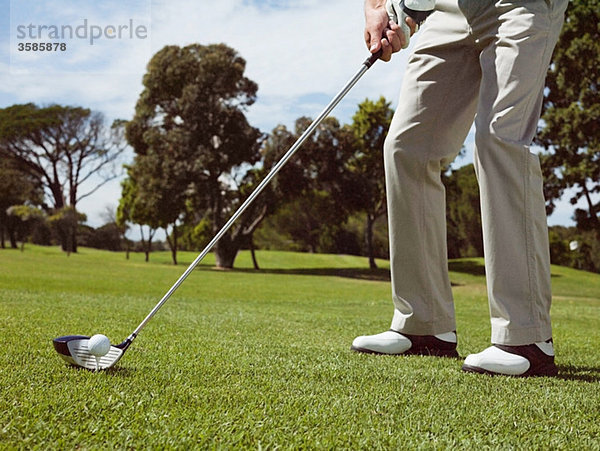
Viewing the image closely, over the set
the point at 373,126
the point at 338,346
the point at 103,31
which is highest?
the point at 103,31

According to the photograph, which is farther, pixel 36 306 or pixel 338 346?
pixel 36 306

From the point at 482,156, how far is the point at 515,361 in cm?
81

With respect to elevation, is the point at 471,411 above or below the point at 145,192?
below

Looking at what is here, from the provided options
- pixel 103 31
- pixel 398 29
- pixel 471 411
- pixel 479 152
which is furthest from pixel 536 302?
pixel 103 31

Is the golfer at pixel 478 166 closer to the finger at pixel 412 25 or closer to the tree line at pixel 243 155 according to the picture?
the finger at pixel 412 25

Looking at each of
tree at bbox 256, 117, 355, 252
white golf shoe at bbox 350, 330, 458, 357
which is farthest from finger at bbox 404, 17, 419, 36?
tree at bbox 256, 117, 355, 252

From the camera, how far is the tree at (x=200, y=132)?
24.8 meters

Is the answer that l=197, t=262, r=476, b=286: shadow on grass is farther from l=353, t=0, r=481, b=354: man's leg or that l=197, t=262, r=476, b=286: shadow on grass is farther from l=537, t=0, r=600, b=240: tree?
l=353, t=0, r=481, b=354: man's leg

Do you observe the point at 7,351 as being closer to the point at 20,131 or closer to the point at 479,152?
the point at 479,152

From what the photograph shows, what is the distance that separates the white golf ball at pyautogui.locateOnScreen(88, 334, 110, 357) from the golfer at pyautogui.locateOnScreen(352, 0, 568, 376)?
1.20 meters

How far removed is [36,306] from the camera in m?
4.45

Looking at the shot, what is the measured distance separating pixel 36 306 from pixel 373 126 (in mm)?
23831

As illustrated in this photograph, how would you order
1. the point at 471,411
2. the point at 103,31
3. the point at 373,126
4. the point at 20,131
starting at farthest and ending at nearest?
the point at 20,131 < the point at 373,126 < the point at 103,31 < the point at 471,411

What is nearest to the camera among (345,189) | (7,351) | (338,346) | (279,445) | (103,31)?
(279,445)
